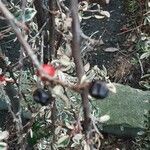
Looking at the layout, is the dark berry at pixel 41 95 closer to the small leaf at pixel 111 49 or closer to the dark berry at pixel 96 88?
the dark berry at pixel 96 88

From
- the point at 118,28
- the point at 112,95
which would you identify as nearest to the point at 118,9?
the point at 118,28

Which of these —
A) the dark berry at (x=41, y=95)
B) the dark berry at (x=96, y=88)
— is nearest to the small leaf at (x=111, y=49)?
the dark berry at (x=41, y=95)

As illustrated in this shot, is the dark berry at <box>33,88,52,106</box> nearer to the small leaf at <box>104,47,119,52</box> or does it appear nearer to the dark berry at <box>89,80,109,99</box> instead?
the dark berry at <box>89,80,109,99</box>

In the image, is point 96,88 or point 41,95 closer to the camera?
point 96,88

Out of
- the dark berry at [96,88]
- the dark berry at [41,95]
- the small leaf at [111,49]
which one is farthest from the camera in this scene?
the small leaf at [111,49]

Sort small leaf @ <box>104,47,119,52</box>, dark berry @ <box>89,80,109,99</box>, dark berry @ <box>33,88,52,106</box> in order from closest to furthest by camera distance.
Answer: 1. dark berry @ <box>89,80,109,99</box>
2. dark berry @ <box>33,88,52,106</box>
3. small leaf @ <box>104,47,119,52</box>

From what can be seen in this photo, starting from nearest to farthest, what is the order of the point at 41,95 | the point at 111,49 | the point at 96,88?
1. the point at 96,88
2. the point at 41,95
3. the point at 111,49

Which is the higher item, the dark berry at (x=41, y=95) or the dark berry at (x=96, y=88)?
the dark berry at (x=96, y=88)

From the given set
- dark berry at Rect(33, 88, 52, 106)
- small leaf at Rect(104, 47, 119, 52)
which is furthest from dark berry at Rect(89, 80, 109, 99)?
small leaf at Rect(104, 47, 119, 52)

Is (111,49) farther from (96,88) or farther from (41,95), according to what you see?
(96,88)

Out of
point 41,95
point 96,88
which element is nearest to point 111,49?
point 41,95

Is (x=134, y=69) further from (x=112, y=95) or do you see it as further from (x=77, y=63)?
(x=77, y=63)

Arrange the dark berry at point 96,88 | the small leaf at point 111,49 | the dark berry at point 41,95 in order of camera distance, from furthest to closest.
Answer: the small leaf at point 111,49, the dark berry at point 41,95, the dark berry at point 96,88
